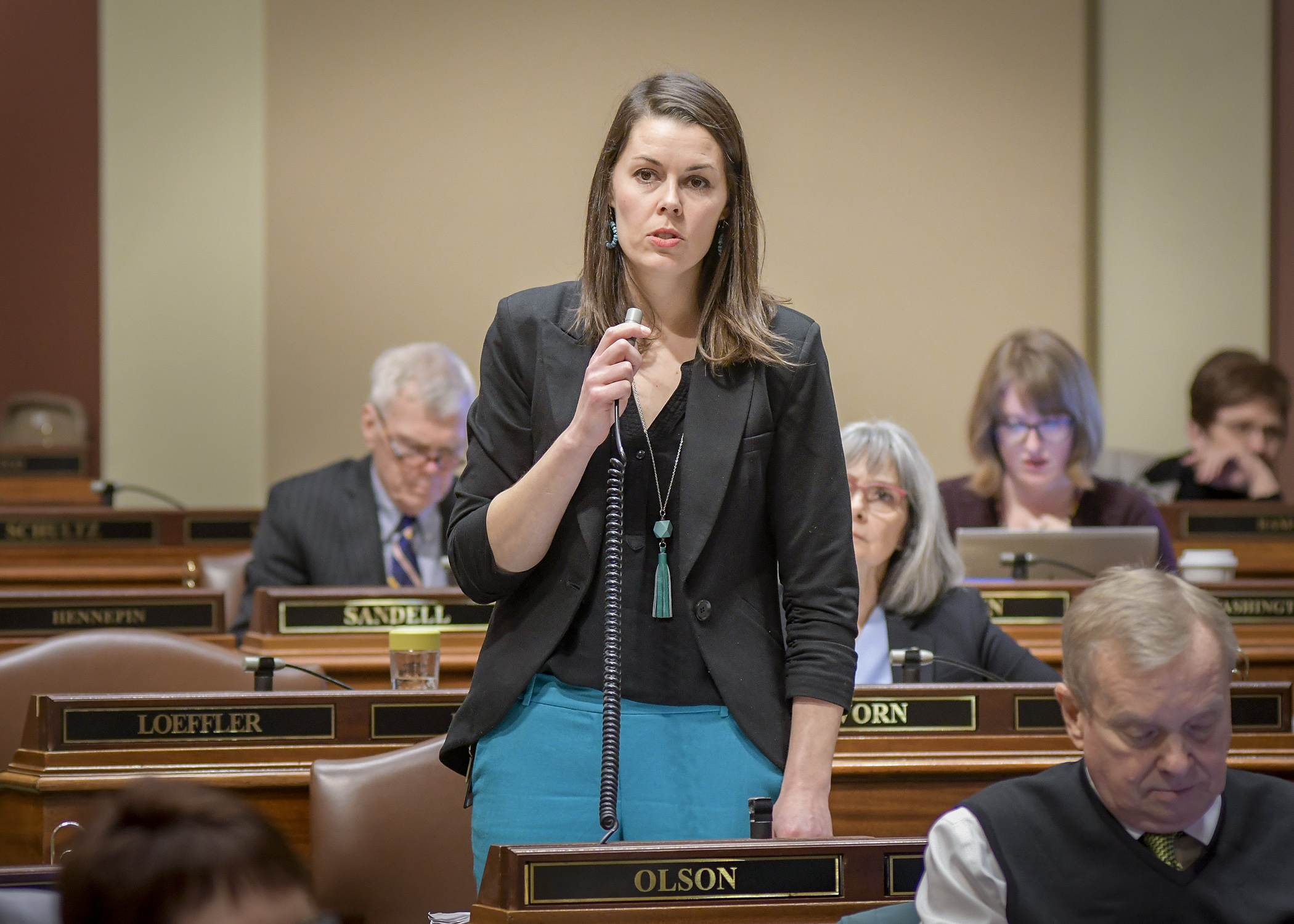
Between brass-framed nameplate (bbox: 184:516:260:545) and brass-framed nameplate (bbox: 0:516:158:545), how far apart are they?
19cm

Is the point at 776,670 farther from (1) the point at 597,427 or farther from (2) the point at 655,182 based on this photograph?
(2) the point at 655,182

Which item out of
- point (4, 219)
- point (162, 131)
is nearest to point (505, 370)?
point (162, 131)

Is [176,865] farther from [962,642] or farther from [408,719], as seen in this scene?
[962,642]

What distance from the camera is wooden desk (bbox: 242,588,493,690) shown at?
3.13 m

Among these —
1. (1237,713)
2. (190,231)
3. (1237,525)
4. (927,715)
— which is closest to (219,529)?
(190,231)

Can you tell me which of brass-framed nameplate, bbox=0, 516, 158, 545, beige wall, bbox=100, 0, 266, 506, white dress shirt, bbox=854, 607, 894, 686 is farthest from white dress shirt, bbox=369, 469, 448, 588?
beige wall, bbox=100, 0, 266, 506

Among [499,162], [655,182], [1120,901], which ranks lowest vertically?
[1120,901]

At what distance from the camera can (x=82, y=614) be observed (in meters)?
3.12

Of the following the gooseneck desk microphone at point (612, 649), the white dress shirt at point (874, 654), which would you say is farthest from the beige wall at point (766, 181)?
the gooseneck desk microphone at point (612, 649)

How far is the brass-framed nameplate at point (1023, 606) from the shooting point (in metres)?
3.38

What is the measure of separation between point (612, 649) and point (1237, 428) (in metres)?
4.22

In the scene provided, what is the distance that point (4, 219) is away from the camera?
23.3ft

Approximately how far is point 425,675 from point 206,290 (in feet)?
13.1

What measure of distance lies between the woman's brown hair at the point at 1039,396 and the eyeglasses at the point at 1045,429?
2 cm
